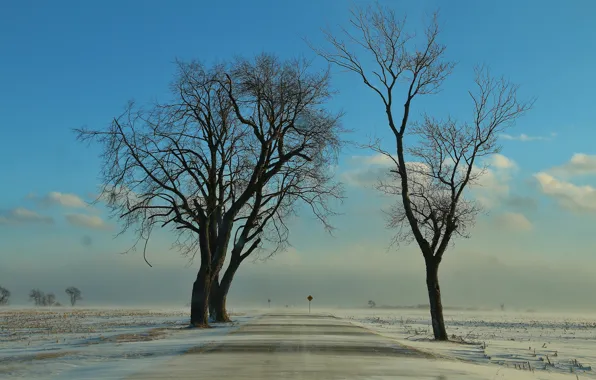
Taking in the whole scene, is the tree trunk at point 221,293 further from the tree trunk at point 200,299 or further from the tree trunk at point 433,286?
the tree trunk at point 433,286

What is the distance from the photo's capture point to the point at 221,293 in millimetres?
38031

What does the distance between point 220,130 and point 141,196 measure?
16.9 feet

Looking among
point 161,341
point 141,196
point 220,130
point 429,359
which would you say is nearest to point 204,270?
point 141,196

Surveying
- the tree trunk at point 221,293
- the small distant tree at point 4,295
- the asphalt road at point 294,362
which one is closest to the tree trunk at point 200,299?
the tree trunk at point 221,293

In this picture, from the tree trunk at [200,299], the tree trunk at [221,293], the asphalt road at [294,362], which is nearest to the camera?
the asphalt road at [294,362]

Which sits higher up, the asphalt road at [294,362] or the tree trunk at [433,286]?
the tree trunk at [433,286]

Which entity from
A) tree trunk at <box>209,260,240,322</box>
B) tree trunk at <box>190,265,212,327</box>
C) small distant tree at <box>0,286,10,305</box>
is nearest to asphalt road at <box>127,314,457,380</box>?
tree trunk at <box>190,265,212,327</box>

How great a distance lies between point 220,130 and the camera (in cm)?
3119

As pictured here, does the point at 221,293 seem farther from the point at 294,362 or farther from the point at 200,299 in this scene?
the point at 294,362

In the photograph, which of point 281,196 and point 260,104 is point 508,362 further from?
point 281,196

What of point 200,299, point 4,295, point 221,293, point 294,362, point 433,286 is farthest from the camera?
point 4,295

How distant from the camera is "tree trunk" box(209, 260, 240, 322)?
123 feet

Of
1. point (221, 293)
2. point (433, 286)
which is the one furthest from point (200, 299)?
point (433, 286)

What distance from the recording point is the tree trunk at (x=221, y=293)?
37625 mm
